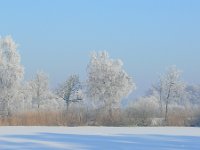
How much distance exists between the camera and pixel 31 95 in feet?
147

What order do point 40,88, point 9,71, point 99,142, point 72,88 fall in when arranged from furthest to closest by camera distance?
point 40,88
point 72,88
point 9,71
point 99,142

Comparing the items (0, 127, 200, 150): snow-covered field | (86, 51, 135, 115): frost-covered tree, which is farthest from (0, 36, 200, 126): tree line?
(0, 127, 200, 150): snow-covered field

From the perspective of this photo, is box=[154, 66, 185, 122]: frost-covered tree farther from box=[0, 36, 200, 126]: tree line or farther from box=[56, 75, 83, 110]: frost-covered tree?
box=[56, 75, 83, 110]: frost-covered tree

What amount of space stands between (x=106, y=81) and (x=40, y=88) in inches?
369

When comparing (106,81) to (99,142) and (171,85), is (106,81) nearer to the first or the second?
(171,85)

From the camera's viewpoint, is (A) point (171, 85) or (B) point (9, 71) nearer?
(B) point (9, 71)

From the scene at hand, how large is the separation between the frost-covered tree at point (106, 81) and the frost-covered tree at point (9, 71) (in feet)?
23.2

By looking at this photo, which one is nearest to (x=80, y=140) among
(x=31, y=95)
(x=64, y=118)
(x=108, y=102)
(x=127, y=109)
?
(x=64, y=118)

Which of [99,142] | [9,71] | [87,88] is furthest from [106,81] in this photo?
[99,142]

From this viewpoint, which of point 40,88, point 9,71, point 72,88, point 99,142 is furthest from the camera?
point 40,88

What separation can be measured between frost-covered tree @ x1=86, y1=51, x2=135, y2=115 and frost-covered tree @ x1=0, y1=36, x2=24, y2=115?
7062 mm

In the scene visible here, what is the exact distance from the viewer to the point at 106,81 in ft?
124

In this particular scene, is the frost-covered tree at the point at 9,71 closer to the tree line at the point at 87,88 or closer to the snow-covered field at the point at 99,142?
the tree line at the point at 87,88

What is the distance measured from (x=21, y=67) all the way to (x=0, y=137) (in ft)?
75.7
